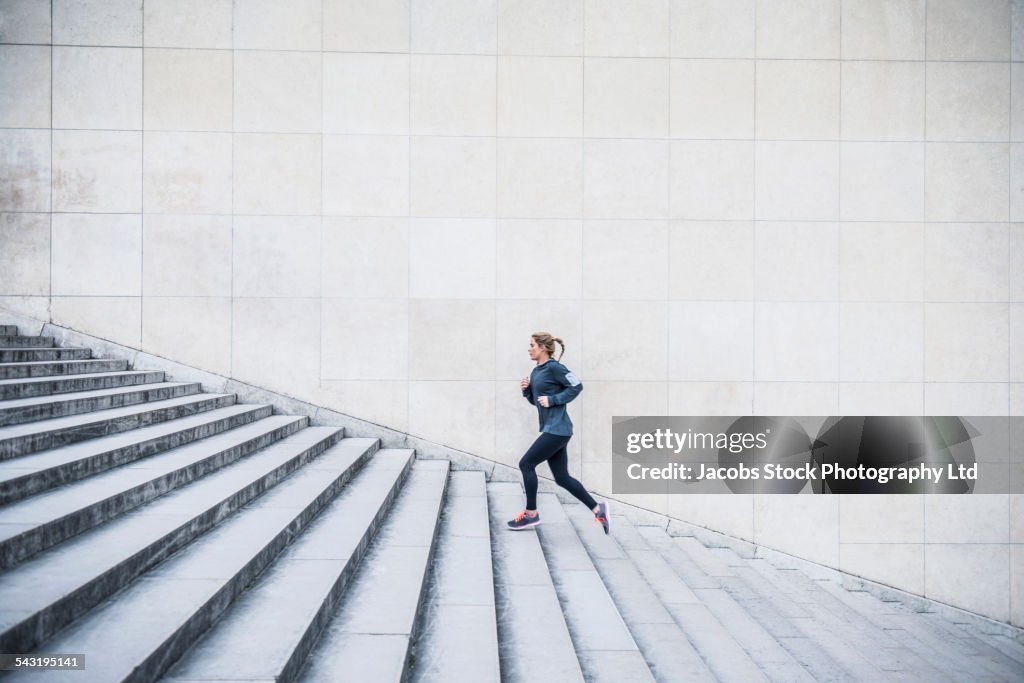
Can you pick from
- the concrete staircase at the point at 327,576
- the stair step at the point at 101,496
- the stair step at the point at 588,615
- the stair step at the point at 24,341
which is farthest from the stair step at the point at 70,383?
the stair step at the point at 588,615

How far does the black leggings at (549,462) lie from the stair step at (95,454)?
274 cm

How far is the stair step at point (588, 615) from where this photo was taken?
2.98 m

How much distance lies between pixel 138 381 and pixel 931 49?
32.2 feet

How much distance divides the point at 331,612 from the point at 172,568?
2.55ft

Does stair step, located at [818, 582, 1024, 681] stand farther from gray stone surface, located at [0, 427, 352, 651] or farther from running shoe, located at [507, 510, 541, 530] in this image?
gray stone surface, located at [0, 427, 352, 651]

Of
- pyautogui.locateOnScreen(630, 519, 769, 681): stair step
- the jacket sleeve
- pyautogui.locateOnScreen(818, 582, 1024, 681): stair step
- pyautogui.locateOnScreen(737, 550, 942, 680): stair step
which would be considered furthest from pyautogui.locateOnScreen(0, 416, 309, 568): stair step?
pyautogui.locateOnScreen(818, 582, 1024, 681): stair step

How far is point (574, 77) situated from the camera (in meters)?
6.84

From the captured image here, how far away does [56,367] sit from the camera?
5.59 m

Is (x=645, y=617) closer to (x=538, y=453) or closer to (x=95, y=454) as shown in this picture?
(x=538, y=453)

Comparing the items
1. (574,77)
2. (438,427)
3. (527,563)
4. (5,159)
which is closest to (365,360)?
(438,427)

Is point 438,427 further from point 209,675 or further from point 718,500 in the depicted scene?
point 209,675

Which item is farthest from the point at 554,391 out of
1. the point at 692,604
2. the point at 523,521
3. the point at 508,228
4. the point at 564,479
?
the point at 508,228

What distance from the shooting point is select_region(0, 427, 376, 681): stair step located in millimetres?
2072

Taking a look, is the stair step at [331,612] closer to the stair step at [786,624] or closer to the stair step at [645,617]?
the stair step at [645,617]
